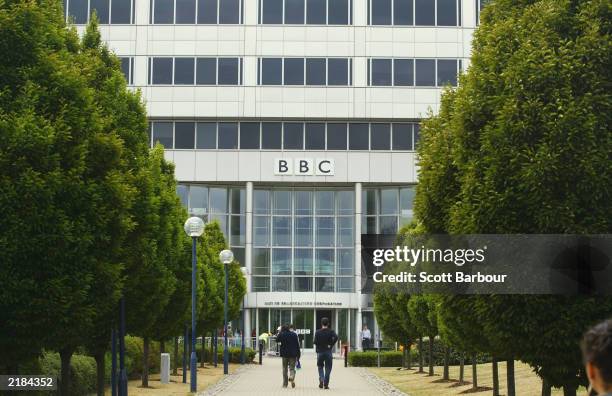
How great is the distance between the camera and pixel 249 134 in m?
56.6

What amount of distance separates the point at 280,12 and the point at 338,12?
3.48m

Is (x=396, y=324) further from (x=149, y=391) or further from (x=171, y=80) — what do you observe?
(x=171, y=80)

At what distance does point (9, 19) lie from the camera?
1250 centimetres

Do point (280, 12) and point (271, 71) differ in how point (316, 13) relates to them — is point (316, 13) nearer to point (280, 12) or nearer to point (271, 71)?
point (280, 12)

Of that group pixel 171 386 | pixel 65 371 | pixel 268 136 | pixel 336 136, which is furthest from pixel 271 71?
pixel 65 371

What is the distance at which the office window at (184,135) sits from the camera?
185 feet

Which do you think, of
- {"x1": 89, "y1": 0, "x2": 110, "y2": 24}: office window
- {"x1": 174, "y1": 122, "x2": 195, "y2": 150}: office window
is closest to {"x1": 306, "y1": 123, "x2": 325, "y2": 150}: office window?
{"x1": 174, "y1": 122, "x2": 195, "y2": 150}: office window

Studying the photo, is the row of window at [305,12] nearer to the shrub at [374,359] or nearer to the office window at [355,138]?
the office window at [355,138]

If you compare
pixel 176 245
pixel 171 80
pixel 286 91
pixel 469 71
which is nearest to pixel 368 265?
pixel 286 91

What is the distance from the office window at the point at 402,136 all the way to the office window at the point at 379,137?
425 millimetres

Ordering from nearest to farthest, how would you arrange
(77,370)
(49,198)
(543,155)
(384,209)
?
(49,198)
(543,155)
(77,370)
(384,209)

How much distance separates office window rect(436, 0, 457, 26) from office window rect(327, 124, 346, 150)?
340 inches

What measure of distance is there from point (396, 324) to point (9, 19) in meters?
26.4

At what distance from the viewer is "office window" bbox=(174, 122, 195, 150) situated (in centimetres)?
5644
